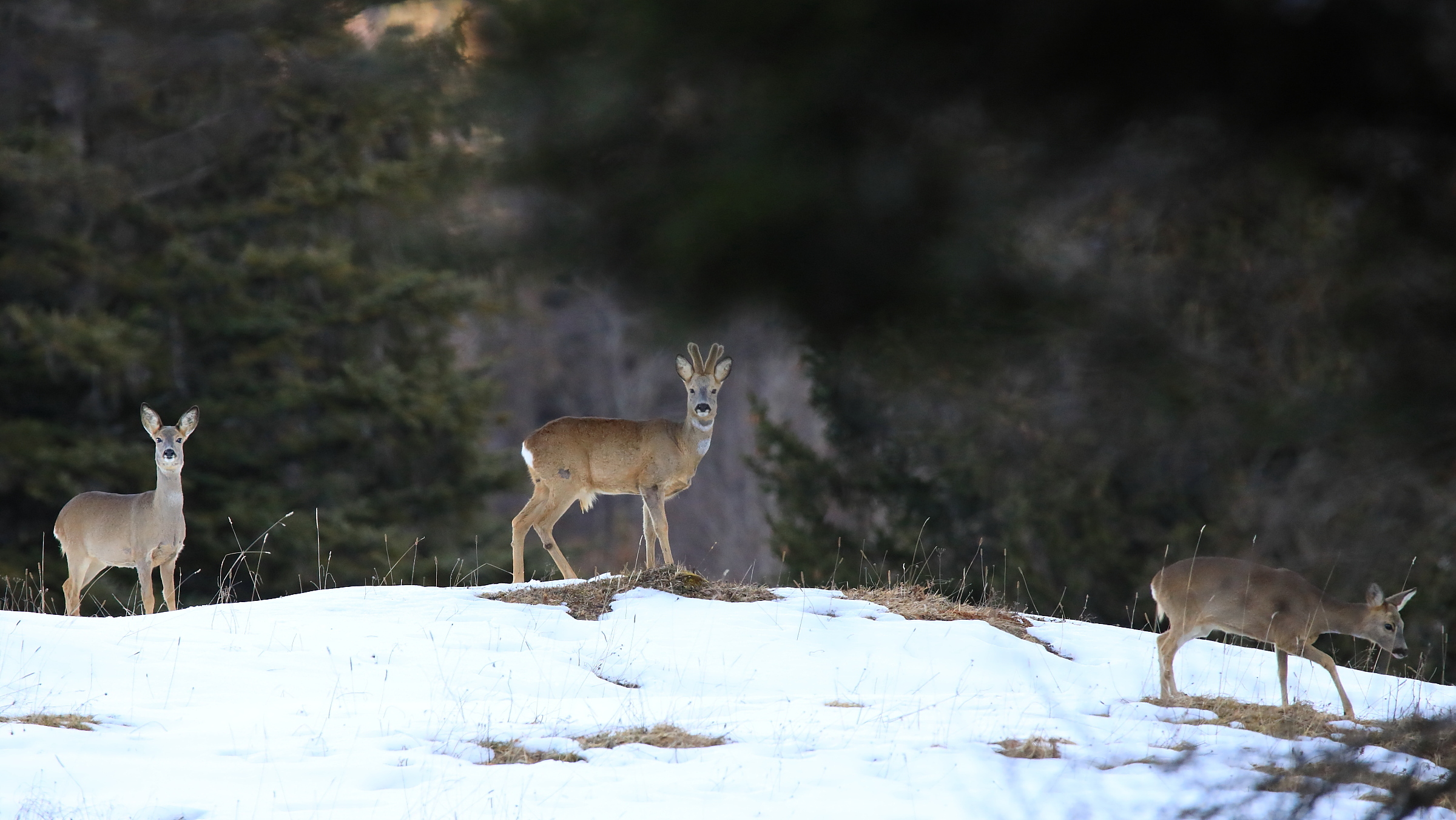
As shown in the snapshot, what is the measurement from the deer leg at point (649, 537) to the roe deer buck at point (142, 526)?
323 cm

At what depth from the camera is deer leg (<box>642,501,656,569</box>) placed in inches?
396

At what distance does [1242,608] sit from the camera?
7672 millimetres

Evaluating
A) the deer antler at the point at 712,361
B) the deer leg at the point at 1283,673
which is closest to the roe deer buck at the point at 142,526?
the deer antler at the point at 712,361

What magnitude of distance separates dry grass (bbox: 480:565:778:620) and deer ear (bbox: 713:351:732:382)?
134cm

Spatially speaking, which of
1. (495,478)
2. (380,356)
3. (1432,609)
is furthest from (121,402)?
(1432,609)

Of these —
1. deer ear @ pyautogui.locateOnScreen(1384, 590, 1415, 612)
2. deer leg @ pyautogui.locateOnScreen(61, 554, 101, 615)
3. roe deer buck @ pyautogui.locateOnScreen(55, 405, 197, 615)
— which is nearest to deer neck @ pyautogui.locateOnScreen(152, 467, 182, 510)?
roe deer buck @ pyautogui.locateOnScreen(55, 405, 197, 615)

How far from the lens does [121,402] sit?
18875 mm

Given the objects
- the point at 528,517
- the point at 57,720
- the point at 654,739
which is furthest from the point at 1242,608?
the point at 57,720

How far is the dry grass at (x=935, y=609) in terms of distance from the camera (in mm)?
9266

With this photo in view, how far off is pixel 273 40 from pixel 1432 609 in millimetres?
12860

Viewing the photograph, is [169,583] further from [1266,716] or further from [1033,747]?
[1266,716]

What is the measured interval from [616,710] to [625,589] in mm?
2414

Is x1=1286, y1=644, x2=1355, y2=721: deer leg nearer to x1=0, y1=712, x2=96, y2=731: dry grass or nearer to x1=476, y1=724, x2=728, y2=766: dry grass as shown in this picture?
x1=476, y1=724, x2=728, y2=766: dry grass

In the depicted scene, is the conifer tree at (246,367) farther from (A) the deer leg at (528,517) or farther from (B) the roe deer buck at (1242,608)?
(B) the roe deer buck at (1242,608)
